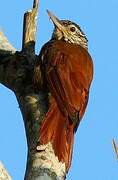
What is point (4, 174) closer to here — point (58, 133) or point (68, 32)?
point (58, 133)

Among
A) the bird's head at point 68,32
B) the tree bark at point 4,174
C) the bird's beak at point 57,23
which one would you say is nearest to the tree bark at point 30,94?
the tree bark at point 4,174

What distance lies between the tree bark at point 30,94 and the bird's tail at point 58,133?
0.19 feet

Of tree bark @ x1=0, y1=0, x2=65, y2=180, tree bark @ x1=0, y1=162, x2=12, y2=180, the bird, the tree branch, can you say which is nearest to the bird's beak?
the bird

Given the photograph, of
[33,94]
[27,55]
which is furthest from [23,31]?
[33,94]

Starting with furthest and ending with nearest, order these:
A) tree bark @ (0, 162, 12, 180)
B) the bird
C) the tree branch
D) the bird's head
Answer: the bird's head, the tree branch, the bird, tree bark @ (0, 162, 12, 180)

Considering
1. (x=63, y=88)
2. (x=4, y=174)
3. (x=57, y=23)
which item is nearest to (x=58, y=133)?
(x=63, y=88)

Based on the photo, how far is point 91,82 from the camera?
20.1ft

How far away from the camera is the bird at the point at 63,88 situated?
4.57 meters

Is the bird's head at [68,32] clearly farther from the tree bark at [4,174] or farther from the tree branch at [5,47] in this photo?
the tree bark at [4,174]

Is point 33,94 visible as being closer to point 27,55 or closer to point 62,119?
point 62,119

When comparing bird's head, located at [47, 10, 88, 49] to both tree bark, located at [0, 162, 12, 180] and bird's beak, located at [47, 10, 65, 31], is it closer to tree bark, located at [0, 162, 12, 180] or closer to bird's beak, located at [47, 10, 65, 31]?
bird's beak, located at [47, 10, 65, 31]

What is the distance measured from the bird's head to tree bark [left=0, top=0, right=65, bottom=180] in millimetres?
1802

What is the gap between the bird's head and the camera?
7805mm

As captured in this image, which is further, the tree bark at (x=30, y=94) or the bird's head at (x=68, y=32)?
the bird's head at (x=68, y=32)
